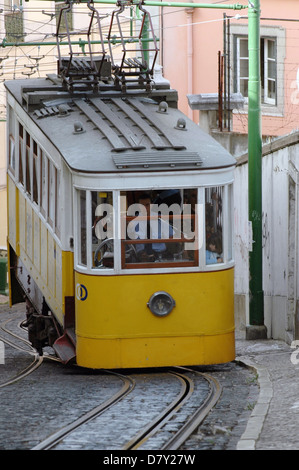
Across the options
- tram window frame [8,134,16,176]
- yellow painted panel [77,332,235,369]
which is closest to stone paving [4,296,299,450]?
yellow painted panel [77,332,235,369]

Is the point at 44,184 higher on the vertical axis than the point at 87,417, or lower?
higher

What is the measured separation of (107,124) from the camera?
1376cm

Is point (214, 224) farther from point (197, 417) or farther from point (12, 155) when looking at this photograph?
point (12, 155)

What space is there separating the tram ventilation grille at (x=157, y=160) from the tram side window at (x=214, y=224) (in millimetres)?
403

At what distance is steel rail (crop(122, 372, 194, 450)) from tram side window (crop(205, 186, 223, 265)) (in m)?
1.36

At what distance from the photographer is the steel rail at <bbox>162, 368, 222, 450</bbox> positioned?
32.1ft

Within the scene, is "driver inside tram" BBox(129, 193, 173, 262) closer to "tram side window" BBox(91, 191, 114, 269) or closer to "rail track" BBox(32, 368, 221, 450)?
"tram side window" BBox(91, 191, 114, 269)

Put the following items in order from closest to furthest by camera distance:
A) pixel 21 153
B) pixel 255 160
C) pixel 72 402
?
pixel 72 402 → pixel 21 153 → pixel 255 160

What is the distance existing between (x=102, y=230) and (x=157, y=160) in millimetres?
971

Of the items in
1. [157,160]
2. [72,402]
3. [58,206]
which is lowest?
[72,402]

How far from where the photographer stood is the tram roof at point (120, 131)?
12883mm

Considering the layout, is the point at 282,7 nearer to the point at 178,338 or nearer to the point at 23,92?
the point at 23,92

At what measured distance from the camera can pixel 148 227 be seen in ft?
42.4

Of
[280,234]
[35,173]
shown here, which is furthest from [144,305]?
[280,234]
